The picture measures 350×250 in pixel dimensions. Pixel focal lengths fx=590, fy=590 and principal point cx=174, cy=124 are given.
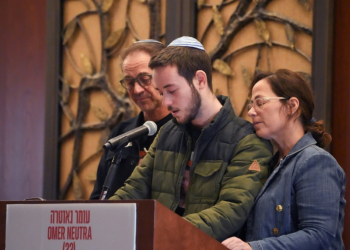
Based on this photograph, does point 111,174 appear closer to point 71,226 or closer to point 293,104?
point 71,226

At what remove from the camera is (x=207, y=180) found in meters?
2.30

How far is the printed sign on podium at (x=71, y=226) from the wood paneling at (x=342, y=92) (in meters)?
1.94

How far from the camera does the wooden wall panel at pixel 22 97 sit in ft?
15.6

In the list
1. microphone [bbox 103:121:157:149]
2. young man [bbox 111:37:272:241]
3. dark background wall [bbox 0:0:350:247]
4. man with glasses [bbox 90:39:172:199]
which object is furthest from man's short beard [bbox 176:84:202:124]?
dark background wall [bbox 0:0:350:247]

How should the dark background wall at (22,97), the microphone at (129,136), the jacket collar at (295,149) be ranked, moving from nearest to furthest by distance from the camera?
the microphone at (129,136)
the jacket collar at (295,149)
the dark background wall at (22,97)

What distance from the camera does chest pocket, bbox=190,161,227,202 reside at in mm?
2279

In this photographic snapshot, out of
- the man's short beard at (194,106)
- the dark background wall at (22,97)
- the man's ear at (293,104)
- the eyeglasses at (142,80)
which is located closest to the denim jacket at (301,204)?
the man's ear at (293,104)

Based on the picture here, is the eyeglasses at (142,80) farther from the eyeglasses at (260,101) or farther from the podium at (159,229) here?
the podium at (159,229)

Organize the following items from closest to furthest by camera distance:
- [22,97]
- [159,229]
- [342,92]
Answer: [159,229], [342,92], [22,97]

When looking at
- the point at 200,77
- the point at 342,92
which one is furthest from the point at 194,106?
the point at 342,92

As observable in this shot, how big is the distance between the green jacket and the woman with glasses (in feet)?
0.21

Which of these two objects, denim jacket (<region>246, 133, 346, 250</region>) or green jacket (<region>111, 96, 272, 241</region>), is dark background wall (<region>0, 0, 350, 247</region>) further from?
denim jacket (<region>246, 133, 346, 250</region>)

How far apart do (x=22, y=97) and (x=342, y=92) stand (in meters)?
2.66

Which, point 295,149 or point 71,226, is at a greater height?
point 295,149
